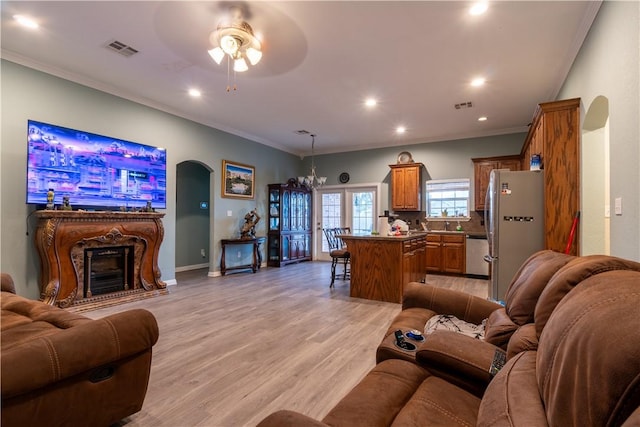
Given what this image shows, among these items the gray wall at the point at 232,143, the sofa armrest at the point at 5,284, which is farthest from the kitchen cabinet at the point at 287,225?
the sofa armrest at the point at 5,284

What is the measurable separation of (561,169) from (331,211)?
5716 millimetres

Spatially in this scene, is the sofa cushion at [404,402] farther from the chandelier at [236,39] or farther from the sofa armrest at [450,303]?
the chandelier at [236,39]

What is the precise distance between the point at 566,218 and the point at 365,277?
2424mm

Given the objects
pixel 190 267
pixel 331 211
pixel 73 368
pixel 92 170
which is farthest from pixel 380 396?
pixel 331 211

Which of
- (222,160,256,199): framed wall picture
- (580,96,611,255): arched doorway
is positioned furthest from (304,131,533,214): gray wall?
(580,96,611,255): arched doorway

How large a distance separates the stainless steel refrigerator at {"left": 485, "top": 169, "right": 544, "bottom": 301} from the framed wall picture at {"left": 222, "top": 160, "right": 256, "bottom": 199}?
4708 millimetres

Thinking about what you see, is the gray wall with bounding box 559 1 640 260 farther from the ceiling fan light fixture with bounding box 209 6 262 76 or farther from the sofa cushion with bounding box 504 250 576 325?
the ceiling fan light fixture with bounding box 209 6 262 76

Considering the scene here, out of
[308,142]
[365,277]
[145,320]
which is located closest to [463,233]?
[365,277]

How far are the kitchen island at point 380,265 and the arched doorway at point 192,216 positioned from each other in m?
3.59

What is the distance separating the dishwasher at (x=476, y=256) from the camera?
591 centimetres

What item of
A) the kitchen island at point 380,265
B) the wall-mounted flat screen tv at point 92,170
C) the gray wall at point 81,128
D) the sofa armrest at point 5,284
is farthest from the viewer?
the kitchen island at point 380,265

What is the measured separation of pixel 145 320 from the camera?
1.67m

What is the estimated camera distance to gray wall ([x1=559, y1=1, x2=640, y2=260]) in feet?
6.32

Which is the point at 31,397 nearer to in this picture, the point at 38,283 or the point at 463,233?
the point at 38,283
